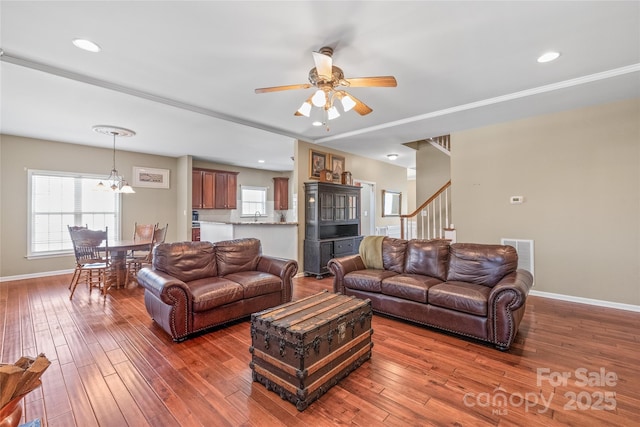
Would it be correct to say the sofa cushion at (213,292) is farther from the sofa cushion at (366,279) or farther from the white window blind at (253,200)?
the white window blind at (253,200)

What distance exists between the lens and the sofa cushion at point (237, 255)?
3.62 meters

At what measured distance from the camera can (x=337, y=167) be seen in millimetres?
6336

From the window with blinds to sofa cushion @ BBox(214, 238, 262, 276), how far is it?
342cm

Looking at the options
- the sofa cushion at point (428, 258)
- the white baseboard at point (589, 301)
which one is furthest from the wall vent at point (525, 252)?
the sofa cushion at point (428, 258)

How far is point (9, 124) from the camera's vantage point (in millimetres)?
4527

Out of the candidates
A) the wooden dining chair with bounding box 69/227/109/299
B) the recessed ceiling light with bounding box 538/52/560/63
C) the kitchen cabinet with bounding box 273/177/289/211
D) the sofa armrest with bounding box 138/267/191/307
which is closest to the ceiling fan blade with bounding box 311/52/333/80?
the recessed ceiling light with bounding box 538/52/560/63

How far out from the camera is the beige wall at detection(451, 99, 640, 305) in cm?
364

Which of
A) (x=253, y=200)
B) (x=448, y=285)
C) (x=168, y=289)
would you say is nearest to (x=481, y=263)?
(x=448, y=285)

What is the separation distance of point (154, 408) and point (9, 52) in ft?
10.9

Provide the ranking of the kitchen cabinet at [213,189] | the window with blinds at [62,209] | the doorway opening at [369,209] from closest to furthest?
the window with blinds at [62,209] → the kitchen cabinet at [213,189] → the doorway opening at [369,209]

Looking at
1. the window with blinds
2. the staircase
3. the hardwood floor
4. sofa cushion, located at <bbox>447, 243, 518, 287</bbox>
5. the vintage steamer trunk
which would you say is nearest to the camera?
the hardwood floor

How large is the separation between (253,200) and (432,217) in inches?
220

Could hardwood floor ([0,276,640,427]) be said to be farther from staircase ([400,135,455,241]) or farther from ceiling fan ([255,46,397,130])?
staircase ([400,135,455,241])

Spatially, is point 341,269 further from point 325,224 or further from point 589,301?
point 589,301
